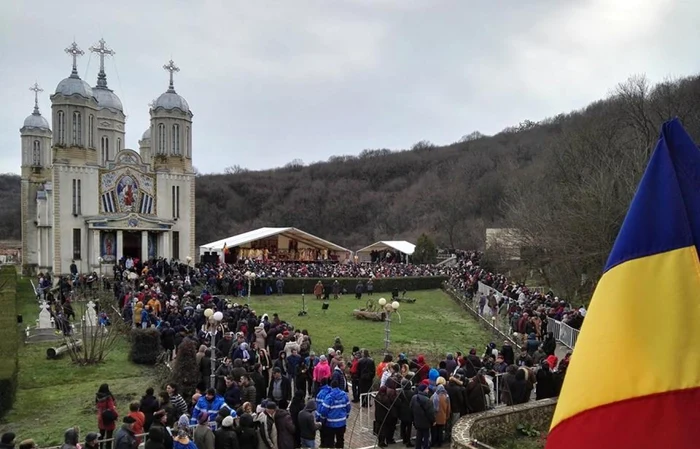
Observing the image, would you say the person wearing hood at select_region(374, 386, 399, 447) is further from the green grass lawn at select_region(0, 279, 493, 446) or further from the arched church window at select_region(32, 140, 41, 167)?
the arched church window at select_region(32, 140, 41, 167)

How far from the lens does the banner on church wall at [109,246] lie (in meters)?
36.4

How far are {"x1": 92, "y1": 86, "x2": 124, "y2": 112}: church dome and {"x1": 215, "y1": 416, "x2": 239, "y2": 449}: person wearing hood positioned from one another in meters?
48.0

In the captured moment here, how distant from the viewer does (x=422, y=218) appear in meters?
89.0

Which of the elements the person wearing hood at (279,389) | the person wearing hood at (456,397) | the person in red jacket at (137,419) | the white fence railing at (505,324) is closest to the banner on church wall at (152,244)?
the white fence railing at (505,324)

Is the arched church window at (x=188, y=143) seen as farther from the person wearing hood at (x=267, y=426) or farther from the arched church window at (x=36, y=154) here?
the person wearing hood at (x=267, y=426)

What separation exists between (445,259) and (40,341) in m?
41.2

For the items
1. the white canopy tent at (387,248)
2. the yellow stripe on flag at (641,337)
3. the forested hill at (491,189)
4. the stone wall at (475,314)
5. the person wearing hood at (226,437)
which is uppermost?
the forested hill at (491,189)

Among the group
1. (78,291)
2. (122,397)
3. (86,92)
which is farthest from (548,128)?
(122,397)

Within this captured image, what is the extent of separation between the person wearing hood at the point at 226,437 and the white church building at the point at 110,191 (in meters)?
30.1

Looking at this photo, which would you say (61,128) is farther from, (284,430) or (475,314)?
(284,430)

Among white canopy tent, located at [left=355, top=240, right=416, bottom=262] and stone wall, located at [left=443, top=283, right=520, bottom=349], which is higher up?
white canopy tent, located at [left=355, top=240, right=416, bottom=262]

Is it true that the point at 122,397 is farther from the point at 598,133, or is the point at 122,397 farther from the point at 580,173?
the point at 598,133

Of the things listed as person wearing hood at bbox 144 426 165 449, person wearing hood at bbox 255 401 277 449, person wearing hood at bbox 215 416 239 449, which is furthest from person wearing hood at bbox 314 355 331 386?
person wearing hood at bbox 144 426 165 449

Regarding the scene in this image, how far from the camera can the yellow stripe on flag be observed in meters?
2.88
